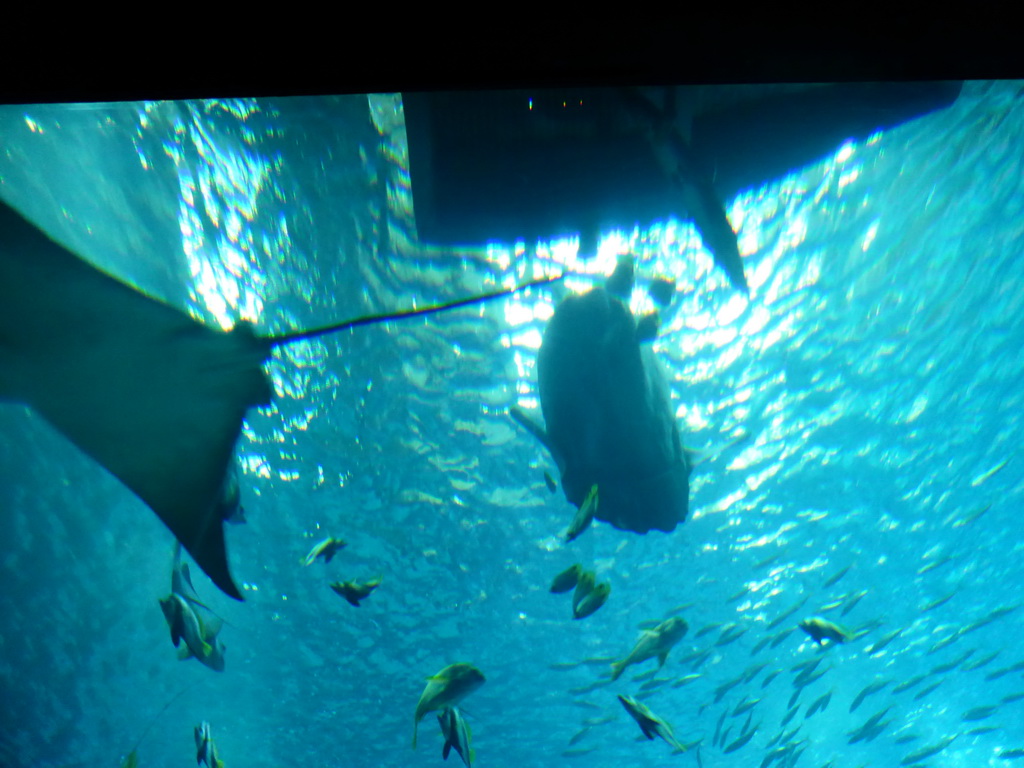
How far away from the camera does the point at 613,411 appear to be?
16.0 feet

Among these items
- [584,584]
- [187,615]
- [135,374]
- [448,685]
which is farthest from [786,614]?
[135,374]

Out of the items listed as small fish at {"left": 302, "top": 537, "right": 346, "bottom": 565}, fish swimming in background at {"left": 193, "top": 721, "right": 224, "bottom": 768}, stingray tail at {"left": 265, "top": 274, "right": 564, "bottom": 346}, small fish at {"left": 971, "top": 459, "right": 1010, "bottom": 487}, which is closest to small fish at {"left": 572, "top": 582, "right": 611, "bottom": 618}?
small fish at {"left": 302, "top": 537, "right": 346, "bottom": 565}

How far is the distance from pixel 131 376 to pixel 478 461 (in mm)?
5342

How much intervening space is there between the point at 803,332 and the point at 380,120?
6203 millimetres

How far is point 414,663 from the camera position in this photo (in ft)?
41.1

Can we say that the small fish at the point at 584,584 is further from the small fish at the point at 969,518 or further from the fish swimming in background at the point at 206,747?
the small fish at the point at 969,518

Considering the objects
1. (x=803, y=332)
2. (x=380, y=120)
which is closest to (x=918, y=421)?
(x=803, y=332)

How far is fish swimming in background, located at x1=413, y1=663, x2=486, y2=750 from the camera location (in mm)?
4340

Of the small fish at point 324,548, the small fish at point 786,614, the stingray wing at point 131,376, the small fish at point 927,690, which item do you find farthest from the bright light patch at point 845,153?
the small fish at point 927,690

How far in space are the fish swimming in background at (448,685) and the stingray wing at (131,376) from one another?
75.3 inches

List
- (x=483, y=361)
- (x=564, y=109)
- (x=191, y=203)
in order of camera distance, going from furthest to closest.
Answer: (x=483, y=361) → (x=191, y=203) → (x=564, y=109)

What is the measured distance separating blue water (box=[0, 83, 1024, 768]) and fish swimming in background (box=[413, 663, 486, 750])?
3648mm

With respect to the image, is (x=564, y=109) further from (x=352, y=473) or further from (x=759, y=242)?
(x=352, y=473)

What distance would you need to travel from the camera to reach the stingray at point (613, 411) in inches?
184
